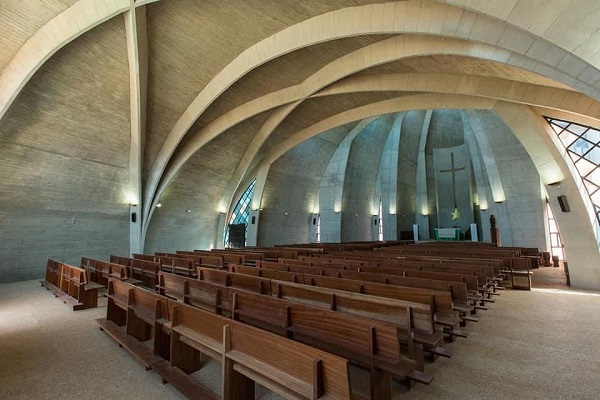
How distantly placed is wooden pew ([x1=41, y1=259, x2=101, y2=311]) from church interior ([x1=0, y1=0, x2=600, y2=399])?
7.3 inches

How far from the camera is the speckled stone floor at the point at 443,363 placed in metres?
2.49

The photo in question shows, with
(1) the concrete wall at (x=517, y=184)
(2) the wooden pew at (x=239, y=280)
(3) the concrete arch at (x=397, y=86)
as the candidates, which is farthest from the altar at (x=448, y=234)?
(2) the wooden pew at (x=239, y=280)

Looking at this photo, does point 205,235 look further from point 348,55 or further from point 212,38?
point 348,55

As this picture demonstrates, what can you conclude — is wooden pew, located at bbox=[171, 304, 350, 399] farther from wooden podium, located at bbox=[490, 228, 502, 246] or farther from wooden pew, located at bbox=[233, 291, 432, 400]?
wooden podium, located at bbox=[490, 228, 502, 246]

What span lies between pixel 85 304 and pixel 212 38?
7407 millimetres

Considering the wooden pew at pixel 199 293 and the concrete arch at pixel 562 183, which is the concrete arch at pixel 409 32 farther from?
the wooden pew at pixel 199 293

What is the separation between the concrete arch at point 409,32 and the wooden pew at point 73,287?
259 inches

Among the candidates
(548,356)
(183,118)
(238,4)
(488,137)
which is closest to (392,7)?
(238,4)

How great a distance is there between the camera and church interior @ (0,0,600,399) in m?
3.02

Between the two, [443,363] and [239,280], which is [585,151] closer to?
[443,363]

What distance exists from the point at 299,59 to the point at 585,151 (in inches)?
344

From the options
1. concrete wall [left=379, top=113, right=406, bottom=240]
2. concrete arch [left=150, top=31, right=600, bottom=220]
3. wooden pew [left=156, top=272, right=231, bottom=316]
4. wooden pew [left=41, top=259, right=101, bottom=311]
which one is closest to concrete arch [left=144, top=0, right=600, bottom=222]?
concrete arch [left=150, top=31, right=600, bottom=220]

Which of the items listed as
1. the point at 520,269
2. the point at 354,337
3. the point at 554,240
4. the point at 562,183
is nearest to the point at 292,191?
the point at 520,269

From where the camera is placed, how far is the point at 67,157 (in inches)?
372
